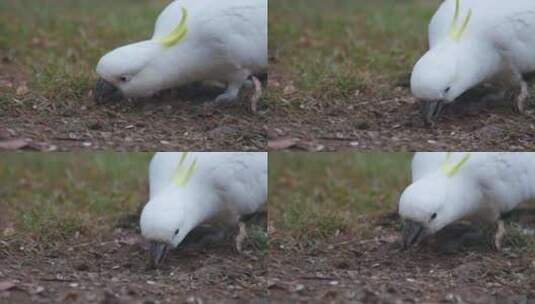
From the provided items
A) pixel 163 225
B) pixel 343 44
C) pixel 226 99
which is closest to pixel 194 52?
pixel 226 99

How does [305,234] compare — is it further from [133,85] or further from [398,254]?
[133,85]

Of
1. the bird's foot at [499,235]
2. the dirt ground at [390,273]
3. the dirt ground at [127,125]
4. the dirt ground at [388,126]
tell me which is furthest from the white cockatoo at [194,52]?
the bird's foot at [499,235]

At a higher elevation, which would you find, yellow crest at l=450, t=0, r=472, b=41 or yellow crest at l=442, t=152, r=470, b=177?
yellow crest at l=450, t=0, r=472, b=41

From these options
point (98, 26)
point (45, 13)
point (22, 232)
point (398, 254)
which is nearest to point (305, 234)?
point (398, 254)

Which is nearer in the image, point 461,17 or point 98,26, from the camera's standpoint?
point 461,17

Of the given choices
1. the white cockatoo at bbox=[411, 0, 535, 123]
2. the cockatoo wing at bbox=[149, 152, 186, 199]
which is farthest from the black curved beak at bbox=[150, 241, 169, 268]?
the white cockatoo at bbox=[411, 0, 535, 123]

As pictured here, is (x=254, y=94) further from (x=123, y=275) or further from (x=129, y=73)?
(x=123, y=275)

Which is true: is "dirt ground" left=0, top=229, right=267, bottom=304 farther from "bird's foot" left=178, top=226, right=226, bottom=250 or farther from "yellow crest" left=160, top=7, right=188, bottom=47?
"yellow crest" left=160, top=7, right=188, bottom=47
